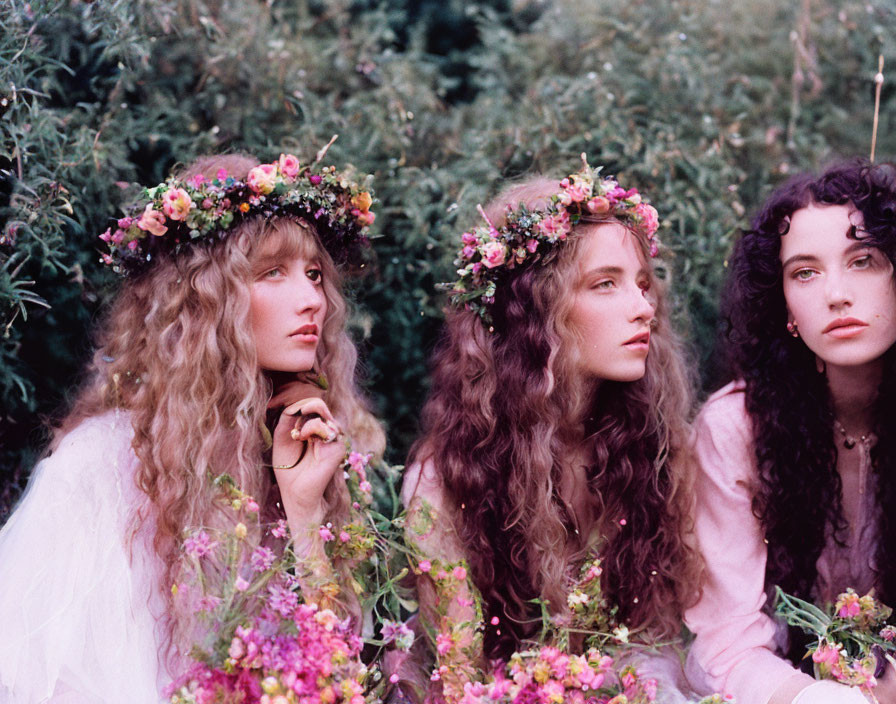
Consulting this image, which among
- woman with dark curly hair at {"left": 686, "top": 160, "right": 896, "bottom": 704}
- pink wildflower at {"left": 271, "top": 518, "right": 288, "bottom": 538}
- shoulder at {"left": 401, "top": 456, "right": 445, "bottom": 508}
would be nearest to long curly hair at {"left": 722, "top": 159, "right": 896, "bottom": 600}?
woman with dark curly hair at {"left": 686, "top": 160, "right": 896, "bottom": 704}

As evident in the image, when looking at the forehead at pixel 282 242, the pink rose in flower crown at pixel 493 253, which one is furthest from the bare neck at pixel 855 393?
the forehead at pixel 282 242

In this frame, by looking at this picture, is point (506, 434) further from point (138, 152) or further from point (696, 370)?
point (138, 152)

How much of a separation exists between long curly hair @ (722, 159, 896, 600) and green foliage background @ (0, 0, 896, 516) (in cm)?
54

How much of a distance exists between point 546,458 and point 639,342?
1.36 ft

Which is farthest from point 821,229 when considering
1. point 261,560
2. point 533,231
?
point 261,560

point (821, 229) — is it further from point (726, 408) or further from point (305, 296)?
point (305, 296)

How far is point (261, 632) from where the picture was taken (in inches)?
80.6

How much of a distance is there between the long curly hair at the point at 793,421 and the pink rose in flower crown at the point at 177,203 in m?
1.61

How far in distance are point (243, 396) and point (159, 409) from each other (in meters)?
0.21

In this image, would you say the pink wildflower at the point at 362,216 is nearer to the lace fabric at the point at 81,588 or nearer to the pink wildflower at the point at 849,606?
the lace fabric at the point at 81,588

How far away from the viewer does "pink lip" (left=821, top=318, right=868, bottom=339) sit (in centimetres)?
255

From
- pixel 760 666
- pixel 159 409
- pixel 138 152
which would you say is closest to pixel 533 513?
pixel 760 666

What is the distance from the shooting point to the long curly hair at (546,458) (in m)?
2.63

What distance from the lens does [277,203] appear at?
2.49 metres
